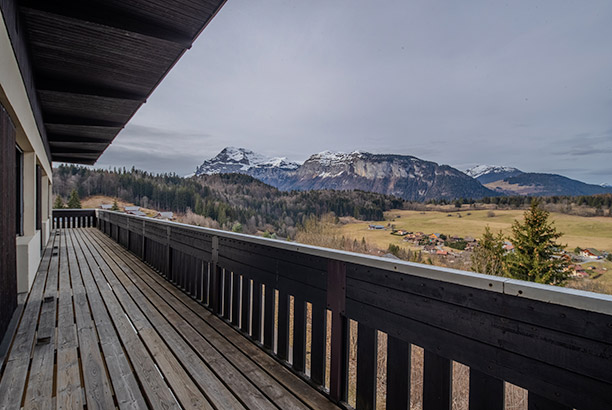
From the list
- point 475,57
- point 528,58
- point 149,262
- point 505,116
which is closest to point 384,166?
point 505,116

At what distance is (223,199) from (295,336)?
6124 cm

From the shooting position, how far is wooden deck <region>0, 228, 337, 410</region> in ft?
5.38

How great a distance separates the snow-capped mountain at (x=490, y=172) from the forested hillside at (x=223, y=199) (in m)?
132

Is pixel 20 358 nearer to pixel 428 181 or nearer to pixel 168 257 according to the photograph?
pixel 168 257

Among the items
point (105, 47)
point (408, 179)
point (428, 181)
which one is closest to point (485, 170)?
point (428, 181)

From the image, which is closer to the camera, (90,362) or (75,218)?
(90,362)

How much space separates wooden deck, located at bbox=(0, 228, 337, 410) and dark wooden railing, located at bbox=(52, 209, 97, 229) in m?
9.73

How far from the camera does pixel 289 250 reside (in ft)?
6.38

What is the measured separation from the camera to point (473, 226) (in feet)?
171

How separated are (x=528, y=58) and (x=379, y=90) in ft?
144

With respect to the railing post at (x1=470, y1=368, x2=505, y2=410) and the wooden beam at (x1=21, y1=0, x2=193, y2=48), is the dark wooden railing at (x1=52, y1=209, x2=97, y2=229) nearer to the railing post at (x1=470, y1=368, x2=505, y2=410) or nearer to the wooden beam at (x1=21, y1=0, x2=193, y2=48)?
the wooden beam at (x1=21, y1=0, x2=193, y2=48)

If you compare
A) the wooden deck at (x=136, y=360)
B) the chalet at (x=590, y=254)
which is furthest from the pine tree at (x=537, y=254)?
the wooden deck at (x=136, y=360)

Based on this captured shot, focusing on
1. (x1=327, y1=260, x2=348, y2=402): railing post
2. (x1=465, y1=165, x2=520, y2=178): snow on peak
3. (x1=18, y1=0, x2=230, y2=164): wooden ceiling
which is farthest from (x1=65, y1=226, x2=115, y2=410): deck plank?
(x1=465, y1=165, x2=520, y2=178): snow on peak

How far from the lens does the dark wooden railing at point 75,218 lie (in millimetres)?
11469
